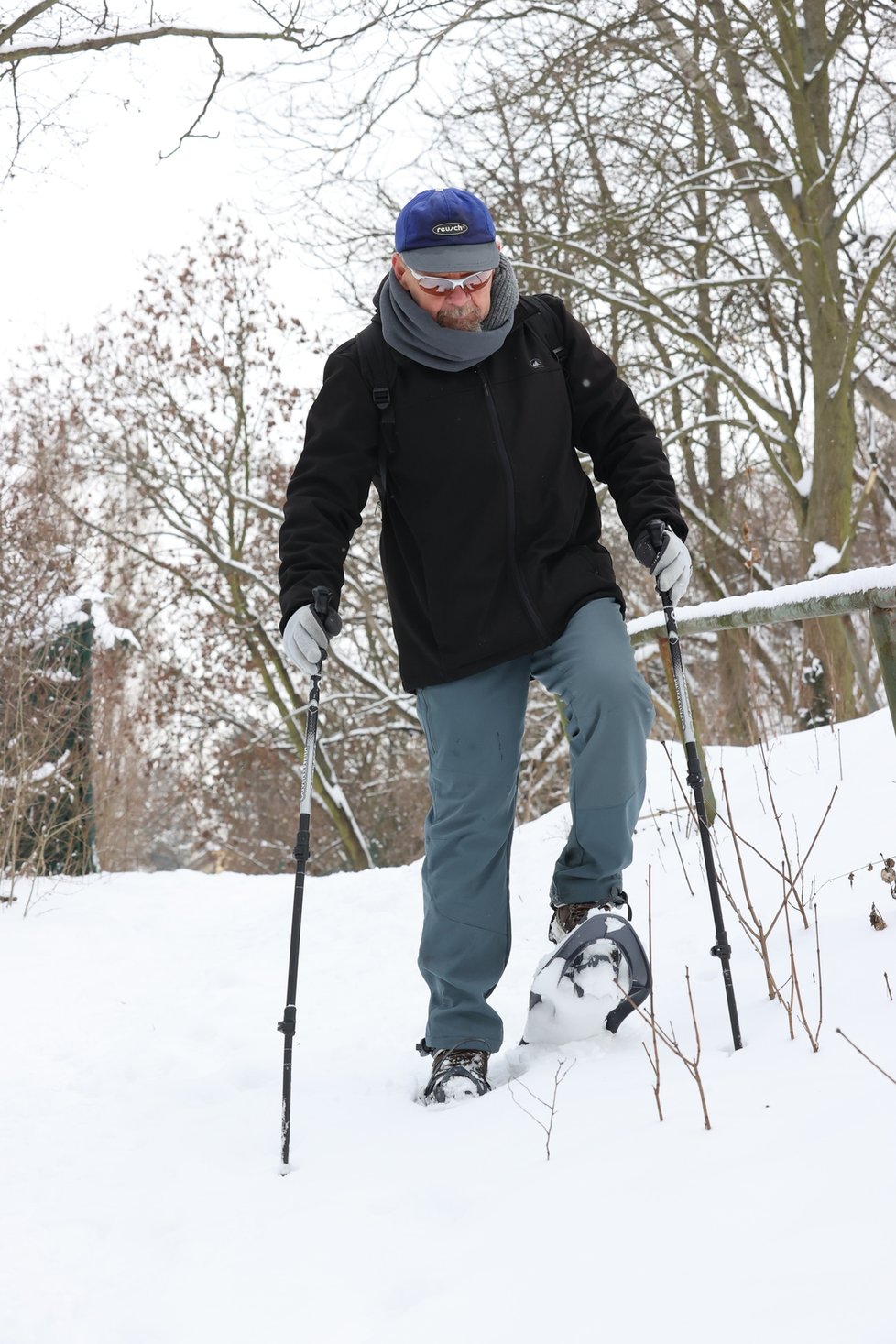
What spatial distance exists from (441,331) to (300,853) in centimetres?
126

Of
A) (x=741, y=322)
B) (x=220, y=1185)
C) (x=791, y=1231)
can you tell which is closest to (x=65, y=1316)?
(x=220, y=1185)

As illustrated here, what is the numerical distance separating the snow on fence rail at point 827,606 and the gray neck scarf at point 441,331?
3.55 ft

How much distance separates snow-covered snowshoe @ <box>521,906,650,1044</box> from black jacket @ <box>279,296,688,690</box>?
0.67m

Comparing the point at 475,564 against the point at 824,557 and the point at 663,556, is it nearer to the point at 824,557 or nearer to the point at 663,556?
the point at 663,556

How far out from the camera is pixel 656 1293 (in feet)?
4.74

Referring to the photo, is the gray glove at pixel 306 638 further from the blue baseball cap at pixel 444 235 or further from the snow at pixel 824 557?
the snow at pixel 824 557

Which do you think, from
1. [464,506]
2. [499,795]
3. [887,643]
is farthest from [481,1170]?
[887,643]

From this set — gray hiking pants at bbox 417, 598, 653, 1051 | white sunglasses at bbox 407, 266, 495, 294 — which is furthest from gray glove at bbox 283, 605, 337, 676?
white sunglasses at bbox 407, 266, 495, 294

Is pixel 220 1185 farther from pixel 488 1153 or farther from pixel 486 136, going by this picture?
pixel 486 136

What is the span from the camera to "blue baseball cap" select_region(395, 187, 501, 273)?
2682 mm

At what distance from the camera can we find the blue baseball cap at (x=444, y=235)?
268 centimetres

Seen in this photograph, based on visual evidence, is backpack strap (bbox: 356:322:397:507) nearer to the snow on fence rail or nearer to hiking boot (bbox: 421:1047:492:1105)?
the snow on fence rail

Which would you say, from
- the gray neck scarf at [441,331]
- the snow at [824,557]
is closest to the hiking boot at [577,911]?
the gray neck scarf at [441,331]

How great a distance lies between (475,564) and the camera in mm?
2736
